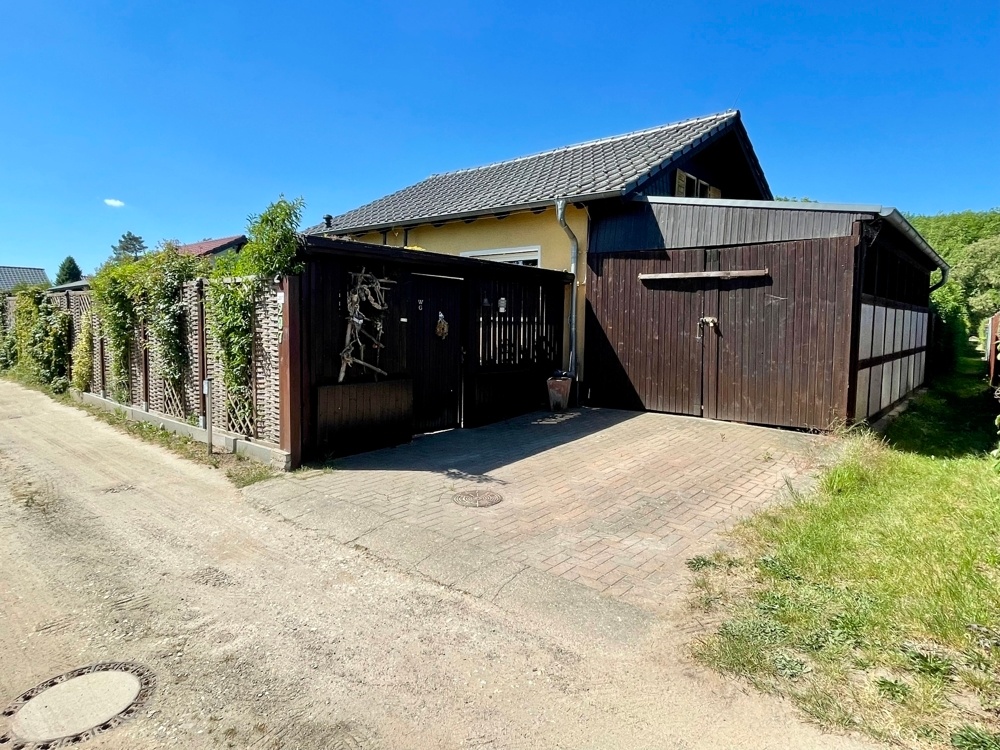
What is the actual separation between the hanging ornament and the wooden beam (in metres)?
3.52

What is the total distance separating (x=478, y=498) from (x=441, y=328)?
3341 millimetres

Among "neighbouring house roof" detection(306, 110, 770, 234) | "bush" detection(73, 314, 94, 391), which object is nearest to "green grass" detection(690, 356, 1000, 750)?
"neighbouring house roof" detection(306, 110, 770, 234)

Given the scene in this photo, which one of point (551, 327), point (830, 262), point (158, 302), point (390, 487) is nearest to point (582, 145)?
point (551, 327)

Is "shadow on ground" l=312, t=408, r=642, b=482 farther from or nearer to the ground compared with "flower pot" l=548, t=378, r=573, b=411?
nearer to the ground

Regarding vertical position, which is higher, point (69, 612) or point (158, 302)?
point (158, 302)

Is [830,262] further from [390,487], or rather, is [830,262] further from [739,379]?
[390,487]

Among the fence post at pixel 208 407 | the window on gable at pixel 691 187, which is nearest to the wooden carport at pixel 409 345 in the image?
the fence post at pixel 208 407

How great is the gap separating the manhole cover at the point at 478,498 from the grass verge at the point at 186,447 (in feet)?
6.81

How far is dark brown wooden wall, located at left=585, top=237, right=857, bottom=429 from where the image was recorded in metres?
7.70

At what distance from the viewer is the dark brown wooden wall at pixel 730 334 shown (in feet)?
25.3

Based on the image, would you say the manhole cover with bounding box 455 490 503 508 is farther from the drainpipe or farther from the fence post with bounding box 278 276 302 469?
the drainpipe

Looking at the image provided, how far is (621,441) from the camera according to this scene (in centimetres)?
755

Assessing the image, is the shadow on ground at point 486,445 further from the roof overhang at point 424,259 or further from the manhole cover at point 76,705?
the manhole cover at point 76,705

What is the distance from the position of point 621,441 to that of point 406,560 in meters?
4.35
